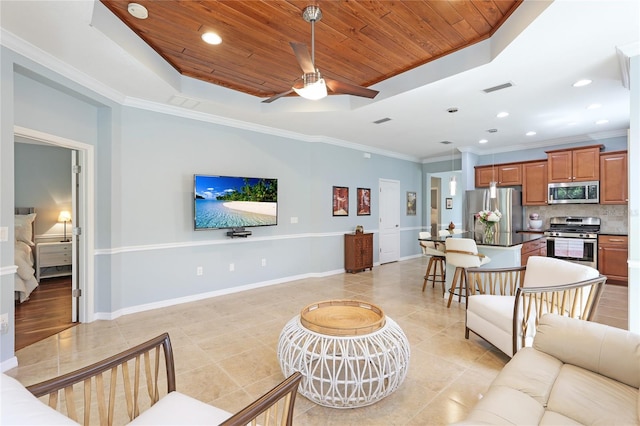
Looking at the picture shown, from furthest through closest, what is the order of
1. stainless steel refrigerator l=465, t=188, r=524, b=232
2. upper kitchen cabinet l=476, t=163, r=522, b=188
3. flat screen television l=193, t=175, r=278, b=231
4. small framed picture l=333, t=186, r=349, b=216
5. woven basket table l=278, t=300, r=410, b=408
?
upper kitchen cabinet l=476, t=163, r=522, b=188 → stainless steel refrigerator l=465, t=188, r=524, b=232 → small framed picture l=333, t=186, r=349, b=216 → flat screen television l=193, t=175, r=278, b=231 → woven basket table l=278, t=300, r=410, b=408

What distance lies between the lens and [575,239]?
5.62 metres

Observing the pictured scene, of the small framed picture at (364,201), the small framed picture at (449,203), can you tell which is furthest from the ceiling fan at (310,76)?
the small framed picture at (449,203)

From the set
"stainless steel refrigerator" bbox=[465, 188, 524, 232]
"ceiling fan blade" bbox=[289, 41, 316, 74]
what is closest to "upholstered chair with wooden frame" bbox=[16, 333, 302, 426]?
"ceiling fan blade" bbox=[289, 41, 316, 74]

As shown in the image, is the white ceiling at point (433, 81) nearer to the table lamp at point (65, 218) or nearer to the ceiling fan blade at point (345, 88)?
the ceiling fan blade at point (345, 88)

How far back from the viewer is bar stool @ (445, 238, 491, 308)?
154 inches

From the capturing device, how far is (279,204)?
5395 millimetres

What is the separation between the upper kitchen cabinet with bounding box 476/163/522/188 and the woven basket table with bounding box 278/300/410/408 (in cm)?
590

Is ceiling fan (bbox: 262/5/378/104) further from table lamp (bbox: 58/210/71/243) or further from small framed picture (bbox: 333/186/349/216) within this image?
table lamp (bbox: 58/210/71/243)

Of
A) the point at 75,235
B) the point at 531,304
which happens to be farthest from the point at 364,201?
the point at 75,235

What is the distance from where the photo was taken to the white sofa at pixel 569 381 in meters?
1.35

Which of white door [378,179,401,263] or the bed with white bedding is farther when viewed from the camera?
white door [378,179,401,263]

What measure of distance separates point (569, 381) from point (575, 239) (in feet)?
17.3

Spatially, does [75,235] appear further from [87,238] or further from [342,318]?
[342,318]

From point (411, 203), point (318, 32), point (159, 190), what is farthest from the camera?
point (411, 203)
